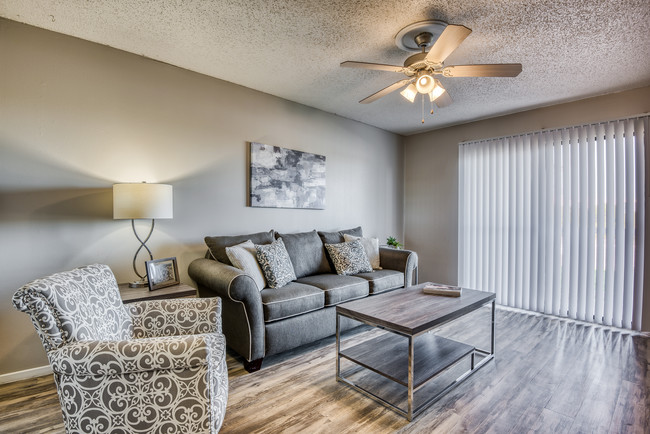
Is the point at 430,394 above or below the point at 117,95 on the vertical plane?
below

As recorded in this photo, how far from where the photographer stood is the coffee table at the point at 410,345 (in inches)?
72.7

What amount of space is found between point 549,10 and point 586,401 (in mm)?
2486

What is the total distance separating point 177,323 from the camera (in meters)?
1.80

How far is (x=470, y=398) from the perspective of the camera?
6.53 feet

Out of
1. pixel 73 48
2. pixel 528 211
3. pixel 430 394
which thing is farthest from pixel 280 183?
pixel 528 211

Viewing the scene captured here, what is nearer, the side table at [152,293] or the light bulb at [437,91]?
the side table at [152,293]

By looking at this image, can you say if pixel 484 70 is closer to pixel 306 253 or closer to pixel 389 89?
pixel 389 89

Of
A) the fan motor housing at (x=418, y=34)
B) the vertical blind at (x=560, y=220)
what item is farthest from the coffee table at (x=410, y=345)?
the fan motor housing at (x=418, y=34)

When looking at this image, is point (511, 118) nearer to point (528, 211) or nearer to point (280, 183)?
point (528, 211)

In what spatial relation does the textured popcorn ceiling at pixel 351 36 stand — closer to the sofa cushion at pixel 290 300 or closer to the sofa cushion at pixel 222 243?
the sofa cushion at pixel 222 243

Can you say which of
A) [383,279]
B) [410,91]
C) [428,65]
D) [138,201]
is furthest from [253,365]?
[428,65]

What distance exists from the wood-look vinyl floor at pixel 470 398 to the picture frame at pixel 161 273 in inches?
32.0

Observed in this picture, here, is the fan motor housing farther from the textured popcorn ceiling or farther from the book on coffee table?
the book on coffee table

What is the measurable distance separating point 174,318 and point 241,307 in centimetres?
56
